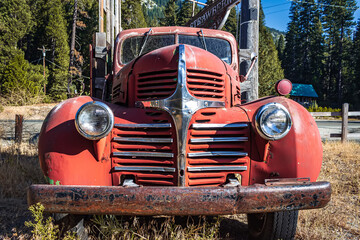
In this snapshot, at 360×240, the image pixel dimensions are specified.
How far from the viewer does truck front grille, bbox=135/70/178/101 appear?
2422 mm

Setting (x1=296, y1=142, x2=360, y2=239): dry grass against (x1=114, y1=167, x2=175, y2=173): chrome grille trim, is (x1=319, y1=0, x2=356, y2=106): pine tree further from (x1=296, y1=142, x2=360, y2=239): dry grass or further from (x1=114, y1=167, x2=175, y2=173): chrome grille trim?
(x1=114, y1=167, x2=175, y2=173): chrome grille trim

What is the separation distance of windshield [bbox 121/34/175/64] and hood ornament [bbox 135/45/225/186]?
1610mm

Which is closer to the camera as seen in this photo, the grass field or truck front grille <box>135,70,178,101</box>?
truck front grille <box>135,70,178,101</box>

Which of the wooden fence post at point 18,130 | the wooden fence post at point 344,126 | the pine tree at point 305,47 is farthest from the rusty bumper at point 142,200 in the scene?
the pine tree at point 305,47

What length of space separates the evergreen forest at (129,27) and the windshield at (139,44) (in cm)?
1890

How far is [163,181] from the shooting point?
222cm

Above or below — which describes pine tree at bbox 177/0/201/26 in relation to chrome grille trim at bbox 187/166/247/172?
above

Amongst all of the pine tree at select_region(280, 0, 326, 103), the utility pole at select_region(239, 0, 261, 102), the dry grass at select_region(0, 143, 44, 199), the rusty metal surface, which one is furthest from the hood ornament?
the pine tree at select_region(280, 0, 326, 103)

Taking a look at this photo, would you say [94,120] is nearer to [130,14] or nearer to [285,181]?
[285,181]

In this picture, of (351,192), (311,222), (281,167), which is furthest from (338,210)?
(281,167)

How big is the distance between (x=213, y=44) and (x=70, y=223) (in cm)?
289

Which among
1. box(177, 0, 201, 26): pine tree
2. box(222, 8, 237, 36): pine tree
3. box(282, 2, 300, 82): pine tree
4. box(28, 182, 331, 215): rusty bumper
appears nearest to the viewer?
box(28, 182, 331, 215): rusty bumper

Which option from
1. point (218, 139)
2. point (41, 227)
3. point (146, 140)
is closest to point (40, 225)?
point (41, 227)

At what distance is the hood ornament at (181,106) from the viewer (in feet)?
7.20
